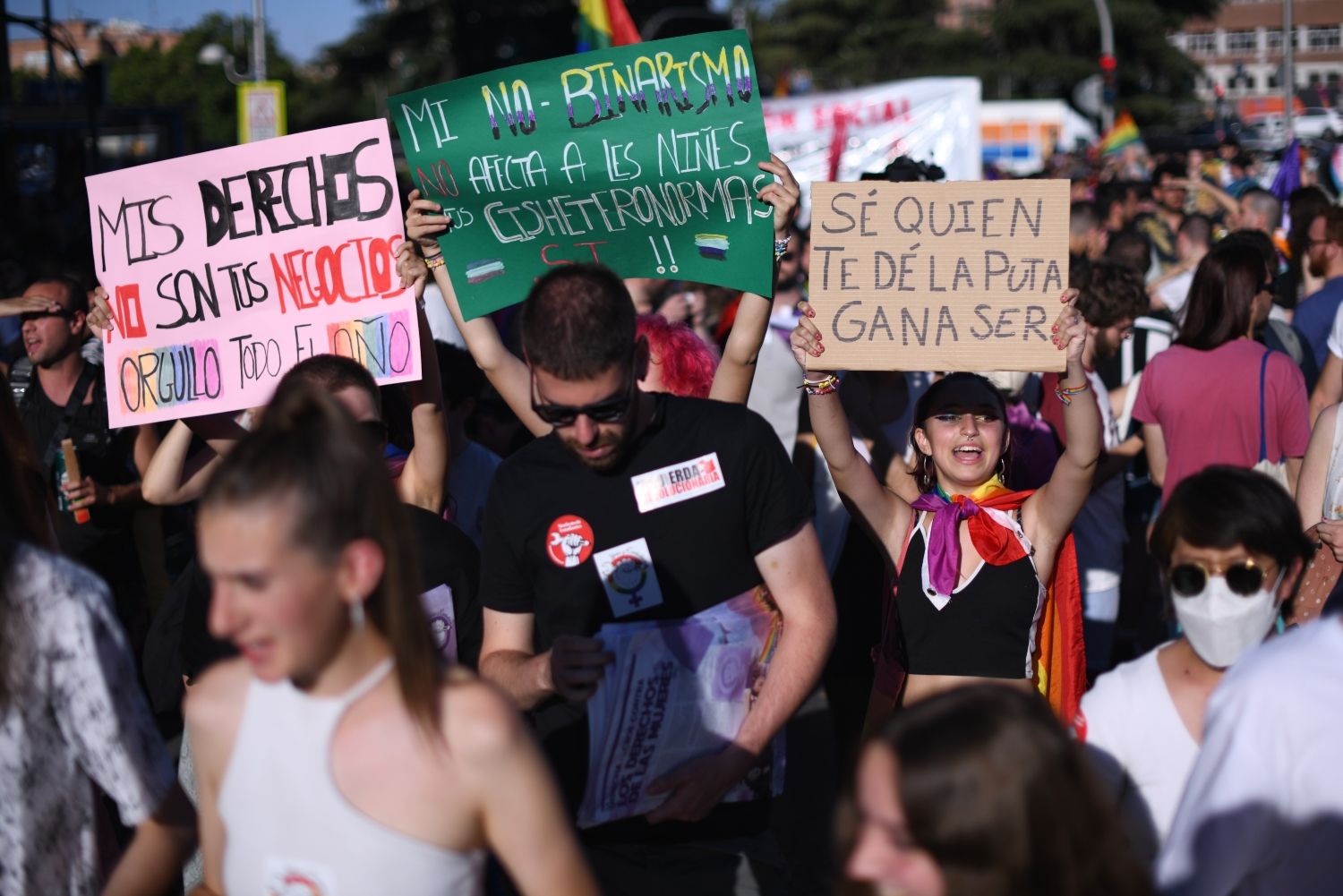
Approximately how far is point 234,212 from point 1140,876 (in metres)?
3.50

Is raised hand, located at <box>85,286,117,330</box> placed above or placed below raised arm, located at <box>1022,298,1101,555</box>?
above

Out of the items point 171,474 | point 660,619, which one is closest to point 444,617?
point 660,619

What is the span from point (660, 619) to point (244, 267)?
2.18m

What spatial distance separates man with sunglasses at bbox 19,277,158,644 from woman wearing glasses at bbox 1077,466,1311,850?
14.1 feet

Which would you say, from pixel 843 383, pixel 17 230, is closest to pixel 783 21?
pixel 17 230

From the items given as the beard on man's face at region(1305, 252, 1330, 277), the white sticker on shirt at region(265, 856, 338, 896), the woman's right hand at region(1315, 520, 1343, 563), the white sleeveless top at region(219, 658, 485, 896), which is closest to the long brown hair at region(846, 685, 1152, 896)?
the white sleeveless top at region(219, 658, 485, 896)

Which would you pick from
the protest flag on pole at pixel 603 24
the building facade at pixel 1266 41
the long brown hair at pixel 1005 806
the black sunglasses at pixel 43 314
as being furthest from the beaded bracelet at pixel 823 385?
the building facade at pixel 1266 41

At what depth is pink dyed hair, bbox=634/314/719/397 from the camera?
4.27m

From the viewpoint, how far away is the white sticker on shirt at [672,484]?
122 inches

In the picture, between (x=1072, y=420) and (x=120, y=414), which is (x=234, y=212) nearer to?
(x=120, y=414)

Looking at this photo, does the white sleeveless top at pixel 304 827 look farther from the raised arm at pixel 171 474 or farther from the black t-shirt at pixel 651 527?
the raised arm at pixel 171 474

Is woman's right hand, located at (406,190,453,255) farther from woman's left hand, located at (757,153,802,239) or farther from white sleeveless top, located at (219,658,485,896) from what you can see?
white sleeveless top, located at (219,658,485,896)

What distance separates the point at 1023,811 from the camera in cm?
192

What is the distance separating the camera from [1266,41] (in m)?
111
